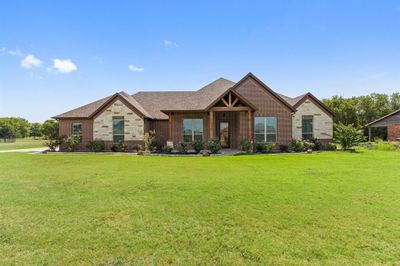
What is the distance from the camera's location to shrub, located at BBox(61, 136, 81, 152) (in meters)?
20.1

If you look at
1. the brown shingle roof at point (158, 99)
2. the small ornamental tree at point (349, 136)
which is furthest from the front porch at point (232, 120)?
the small ornamental tree at point (349, 136)

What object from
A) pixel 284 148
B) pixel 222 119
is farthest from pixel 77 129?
pixel 284 148

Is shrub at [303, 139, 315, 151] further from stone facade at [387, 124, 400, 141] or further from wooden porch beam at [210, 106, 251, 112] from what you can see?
stone facade at [387, 124, 400, 141]

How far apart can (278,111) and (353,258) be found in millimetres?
17387

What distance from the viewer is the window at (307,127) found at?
21.5m

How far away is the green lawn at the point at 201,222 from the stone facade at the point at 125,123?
40.0 feet

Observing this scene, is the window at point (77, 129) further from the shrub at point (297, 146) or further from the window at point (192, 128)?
the shrub at point (297, 146)

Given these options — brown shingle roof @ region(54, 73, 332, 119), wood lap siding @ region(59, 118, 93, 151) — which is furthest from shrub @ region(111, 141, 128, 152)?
brown shingle roof @ region(54, 73, 332, 119)

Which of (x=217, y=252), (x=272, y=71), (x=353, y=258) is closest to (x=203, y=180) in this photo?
(x=217, y=252)

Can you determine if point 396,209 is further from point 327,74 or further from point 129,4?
point 327,74

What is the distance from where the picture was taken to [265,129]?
1964 centimetres

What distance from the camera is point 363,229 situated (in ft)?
13.7

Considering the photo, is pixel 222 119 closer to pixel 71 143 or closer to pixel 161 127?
pixel 161 127

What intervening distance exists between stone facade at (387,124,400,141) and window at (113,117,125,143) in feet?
108
